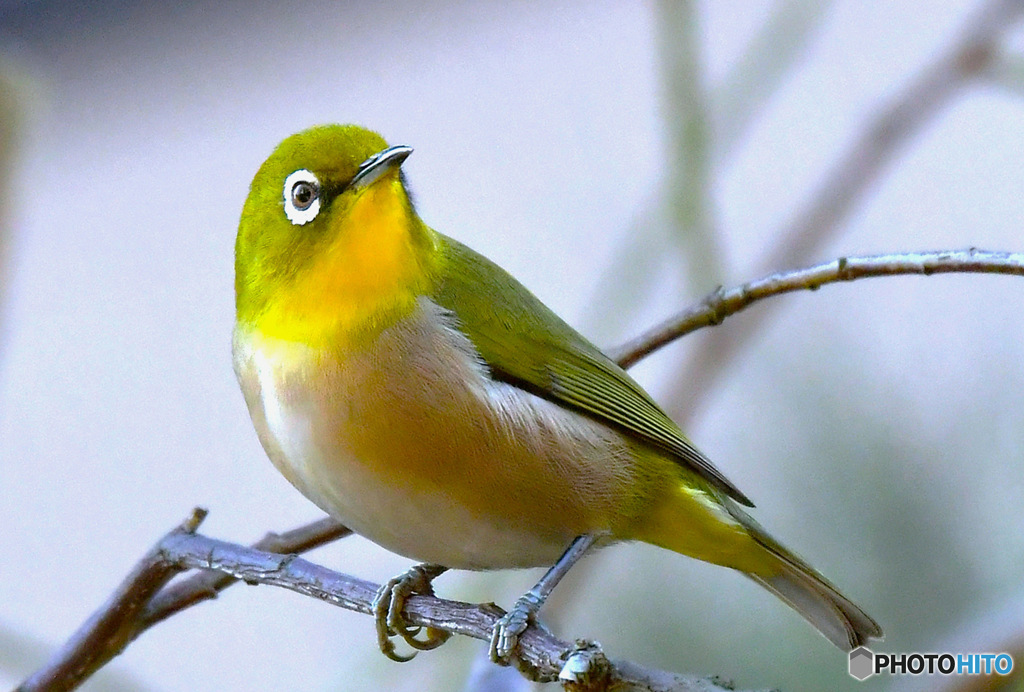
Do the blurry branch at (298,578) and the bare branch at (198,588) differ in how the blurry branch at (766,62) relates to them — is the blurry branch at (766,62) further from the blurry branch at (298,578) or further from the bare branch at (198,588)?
the bare branch at (198,588)

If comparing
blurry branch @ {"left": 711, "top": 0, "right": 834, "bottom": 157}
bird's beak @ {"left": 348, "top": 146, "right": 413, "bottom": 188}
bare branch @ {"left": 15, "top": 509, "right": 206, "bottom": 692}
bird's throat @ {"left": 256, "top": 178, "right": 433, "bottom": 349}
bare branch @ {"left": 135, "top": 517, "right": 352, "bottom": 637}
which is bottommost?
bare branch @ {"left": 15, "top": 509, "right": 206, "bottom": 692}

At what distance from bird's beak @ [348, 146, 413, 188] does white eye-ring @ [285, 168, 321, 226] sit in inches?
3.1

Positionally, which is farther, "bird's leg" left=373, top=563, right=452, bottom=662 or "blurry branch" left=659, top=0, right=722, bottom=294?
"blurry branch" left=659, top=0, right=722, bottom=294

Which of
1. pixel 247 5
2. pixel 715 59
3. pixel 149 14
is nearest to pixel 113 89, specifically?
pixel 149 14

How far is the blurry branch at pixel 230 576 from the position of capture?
1.38 m

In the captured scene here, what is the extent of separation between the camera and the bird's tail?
5.97 ft

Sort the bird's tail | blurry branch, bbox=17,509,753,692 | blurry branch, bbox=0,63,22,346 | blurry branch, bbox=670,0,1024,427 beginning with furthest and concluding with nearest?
blurry branch, bbox=670,0,1024,427 < blurry branch, bbox=0,63,22,346 < the bird's tail < blurry branch, bbox=17,509,753,692

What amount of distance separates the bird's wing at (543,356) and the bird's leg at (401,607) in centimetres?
36

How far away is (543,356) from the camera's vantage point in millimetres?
1779

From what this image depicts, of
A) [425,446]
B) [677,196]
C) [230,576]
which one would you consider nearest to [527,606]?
[425,446]

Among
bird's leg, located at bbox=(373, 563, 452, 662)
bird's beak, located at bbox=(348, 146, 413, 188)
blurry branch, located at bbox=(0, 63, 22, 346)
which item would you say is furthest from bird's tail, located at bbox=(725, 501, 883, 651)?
blurry branch, located at bbox=(0, 63, 22, 346)

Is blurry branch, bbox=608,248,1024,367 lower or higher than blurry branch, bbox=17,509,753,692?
higher

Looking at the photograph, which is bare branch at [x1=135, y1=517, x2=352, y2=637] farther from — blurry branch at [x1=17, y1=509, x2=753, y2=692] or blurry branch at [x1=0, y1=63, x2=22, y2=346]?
blurry branch at [x1=0, y1=63, x2=22, y2=346]

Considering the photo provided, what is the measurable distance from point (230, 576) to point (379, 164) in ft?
2.14
